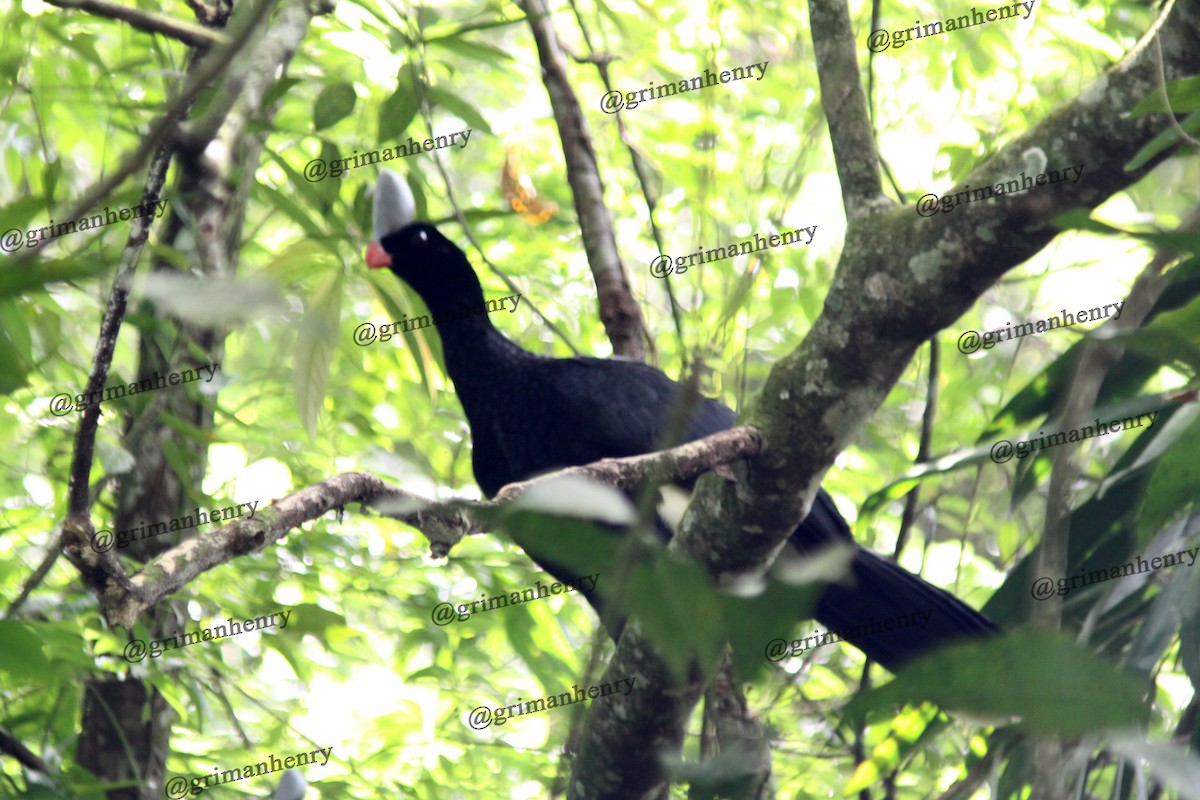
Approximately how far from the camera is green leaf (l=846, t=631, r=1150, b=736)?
344 mm

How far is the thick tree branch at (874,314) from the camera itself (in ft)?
4.07

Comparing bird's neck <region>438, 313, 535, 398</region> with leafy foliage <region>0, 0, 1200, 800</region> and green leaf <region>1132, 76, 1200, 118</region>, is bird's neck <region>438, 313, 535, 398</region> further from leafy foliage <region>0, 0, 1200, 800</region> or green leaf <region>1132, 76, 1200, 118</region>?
green leaf <region>1132, 76, 1200, 118</region>

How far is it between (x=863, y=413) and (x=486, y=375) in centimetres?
119

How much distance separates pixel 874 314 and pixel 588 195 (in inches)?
39.3

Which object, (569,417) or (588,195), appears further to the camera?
(569,417)

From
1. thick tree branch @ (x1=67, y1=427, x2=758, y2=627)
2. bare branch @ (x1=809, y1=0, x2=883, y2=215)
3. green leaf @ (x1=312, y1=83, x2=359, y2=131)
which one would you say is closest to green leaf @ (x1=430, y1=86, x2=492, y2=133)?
green leaf @ (x1=312, y1=83, x2=359, y2=131)

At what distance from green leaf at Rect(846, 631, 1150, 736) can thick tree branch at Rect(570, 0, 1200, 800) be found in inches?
37.5

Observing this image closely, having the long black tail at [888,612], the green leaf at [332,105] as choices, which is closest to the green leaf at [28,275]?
the green leaf at [332,105]

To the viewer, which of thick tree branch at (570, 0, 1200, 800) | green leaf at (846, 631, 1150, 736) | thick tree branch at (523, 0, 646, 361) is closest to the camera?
green leaf at (846, 631, 1150, 736)

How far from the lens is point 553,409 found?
93.0 inches

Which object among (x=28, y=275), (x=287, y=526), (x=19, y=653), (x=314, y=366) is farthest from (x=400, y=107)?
(x=28, y=275)

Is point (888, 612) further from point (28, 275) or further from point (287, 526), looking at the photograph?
point (28, 275)

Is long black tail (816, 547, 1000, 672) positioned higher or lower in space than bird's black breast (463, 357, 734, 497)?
lower

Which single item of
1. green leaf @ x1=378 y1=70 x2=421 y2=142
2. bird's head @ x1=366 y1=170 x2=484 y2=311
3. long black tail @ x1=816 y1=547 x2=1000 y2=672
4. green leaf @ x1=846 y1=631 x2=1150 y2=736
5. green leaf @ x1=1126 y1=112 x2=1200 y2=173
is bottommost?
green leaf @ x1=846 y1=631 x2=1150 y2=736
